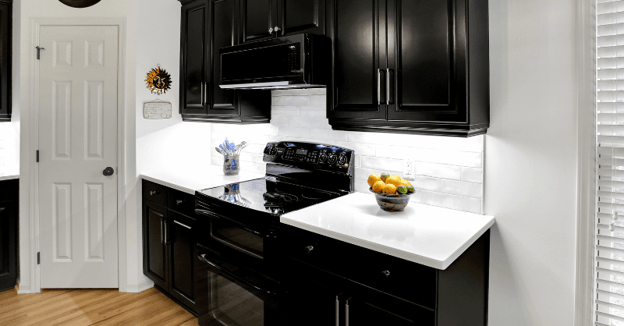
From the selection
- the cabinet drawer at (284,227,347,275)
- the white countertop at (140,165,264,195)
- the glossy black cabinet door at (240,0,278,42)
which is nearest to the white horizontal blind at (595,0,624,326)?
the cabinet drawer at (284,227,347,275)

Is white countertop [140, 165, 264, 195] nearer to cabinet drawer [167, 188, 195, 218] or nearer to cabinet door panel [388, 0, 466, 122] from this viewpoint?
cabinet drawer [167, 188, 195, 218]

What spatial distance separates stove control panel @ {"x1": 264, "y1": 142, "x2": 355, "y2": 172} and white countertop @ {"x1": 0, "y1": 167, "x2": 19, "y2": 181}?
203cm

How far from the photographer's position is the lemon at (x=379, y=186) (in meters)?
1.79

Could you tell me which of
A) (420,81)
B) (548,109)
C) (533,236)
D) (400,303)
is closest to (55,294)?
(400,303)

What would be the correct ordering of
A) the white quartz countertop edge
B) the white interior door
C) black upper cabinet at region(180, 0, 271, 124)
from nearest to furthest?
the white quartz countertop edge
black upper cabinet at region(180, 0, 271, 124)
the white interior door

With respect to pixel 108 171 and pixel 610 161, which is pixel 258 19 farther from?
pixel 610 161

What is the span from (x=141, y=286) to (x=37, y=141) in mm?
1403

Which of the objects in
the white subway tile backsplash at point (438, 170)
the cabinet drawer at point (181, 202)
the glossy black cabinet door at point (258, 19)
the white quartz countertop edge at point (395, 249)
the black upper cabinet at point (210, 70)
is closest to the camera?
the white quartz countertop edge at point (395, 249)

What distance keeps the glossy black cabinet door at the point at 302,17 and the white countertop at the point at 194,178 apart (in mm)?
1120

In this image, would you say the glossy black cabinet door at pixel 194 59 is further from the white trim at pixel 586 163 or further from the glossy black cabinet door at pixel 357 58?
the white trim at pixel 586 163

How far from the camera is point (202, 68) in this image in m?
2.83

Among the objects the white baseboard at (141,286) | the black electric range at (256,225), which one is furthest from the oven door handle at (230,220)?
the white baseboard at (141,286)

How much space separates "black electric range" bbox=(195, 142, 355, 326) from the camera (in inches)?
73.9

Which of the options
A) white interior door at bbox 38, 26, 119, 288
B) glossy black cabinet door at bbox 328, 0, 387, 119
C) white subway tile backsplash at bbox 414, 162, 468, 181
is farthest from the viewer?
white interior door at bbox 38, 26, 119, 288
